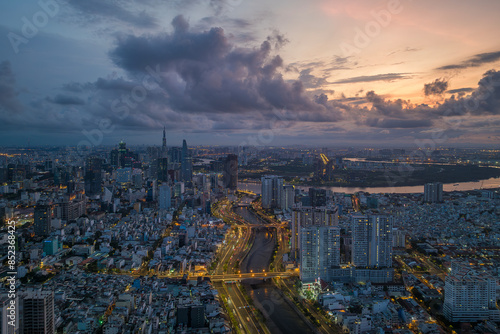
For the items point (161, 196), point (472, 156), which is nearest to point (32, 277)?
point (161, 196)

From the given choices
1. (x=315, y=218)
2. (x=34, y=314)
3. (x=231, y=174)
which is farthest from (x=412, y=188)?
(x=34, y=314)

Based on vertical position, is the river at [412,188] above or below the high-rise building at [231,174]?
below

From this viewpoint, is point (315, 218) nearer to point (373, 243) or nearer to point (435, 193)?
point (373, 243)

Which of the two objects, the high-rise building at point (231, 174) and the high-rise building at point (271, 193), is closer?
the high-rise building at point (271, 193)

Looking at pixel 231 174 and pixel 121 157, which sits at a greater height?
pixel 121 157

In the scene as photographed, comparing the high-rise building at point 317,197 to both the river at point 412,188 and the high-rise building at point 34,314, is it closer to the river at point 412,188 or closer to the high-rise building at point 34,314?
the river at point 412,188

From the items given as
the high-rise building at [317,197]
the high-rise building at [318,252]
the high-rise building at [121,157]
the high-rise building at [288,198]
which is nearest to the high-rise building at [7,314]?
the high-rise building at [318,252]
